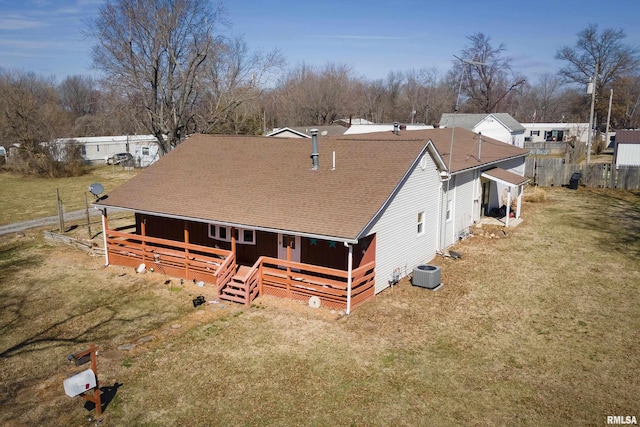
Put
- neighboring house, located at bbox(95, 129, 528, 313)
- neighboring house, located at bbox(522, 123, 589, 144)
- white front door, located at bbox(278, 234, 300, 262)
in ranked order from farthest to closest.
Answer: neighboring house, located at bbox(522, 123, 589, 144)
white front door, located at bbox(278, 234, 300, 262)
neighboring house, located at bbox(95, 129, 528, 313)

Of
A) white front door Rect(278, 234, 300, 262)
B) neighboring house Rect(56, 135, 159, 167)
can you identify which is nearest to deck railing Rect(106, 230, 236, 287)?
white front door Rect(278, 234, 300, 262)

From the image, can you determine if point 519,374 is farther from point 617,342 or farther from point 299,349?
point 299,349

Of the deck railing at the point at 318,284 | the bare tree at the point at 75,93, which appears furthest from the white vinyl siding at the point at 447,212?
the bare tree at the point at 75,93

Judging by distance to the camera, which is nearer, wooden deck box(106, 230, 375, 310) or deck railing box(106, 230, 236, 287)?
wooden deck box(106, 230, 375, 310)

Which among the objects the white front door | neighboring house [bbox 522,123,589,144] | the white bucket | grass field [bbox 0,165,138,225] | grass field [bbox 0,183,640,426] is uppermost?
neighboring house [bbox 522,123,589,144]

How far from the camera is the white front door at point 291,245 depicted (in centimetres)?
1577

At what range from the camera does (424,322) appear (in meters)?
13.2

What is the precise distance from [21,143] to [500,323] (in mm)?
49972

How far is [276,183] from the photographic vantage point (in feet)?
55.4

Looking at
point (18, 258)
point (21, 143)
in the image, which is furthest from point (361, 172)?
point (21, 143)

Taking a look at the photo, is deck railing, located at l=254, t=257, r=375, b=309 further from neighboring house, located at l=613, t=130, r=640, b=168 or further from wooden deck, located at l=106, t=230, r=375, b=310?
neighboring house, located at l=613, t=130, r=640, b=168

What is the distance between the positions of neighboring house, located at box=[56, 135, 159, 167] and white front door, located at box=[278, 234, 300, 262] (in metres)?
40.3

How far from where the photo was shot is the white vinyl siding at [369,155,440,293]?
600 inches

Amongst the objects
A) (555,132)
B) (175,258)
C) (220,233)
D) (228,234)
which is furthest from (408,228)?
(555,132)
